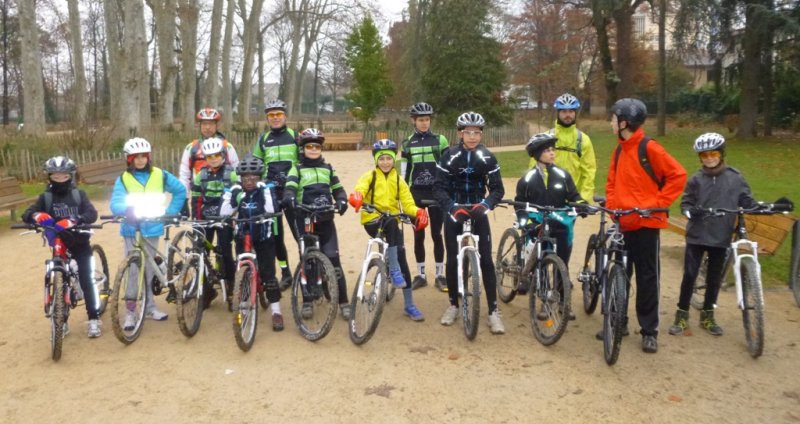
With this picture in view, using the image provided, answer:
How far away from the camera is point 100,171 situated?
55.3ft

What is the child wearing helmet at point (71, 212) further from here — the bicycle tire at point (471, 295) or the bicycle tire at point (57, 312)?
the bicycle tire at point (471, 295)

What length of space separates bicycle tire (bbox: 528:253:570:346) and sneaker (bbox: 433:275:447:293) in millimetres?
1539

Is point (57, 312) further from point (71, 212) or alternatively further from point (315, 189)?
point (315, 189)

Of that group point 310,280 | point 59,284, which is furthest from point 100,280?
point 310,280

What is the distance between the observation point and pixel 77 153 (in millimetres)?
18281

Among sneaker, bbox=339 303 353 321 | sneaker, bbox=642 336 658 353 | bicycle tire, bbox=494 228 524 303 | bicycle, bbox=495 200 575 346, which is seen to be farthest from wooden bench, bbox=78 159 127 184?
sneaker, bbox=642 336 658 353

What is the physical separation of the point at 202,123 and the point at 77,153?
43.1 ft

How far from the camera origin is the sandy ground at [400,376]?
449cm

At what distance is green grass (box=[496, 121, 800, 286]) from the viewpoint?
8454 mm

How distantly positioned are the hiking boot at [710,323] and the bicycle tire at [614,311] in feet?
4.01

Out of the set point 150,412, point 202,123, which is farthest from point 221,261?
point 150,412

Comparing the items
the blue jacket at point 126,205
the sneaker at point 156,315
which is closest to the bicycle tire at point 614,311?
the blue jacket at point 126,205

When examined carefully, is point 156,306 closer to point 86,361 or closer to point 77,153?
point 86,361

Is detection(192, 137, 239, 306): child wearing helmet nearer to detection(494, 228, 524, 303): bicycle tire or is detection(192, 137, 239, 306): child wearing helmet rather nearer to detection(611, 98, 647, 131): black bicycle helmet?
detection(494, 228, 524, 303): bicycle tire
